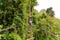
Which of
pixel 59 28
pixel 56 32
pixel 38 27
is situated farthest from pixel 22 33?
pixel 59 28

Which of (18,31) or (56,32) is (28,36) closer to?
(18,31)

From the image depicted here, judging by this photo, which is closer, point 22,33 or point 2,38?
point 2,38

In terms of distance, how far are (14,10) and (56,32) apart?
29.0 ft

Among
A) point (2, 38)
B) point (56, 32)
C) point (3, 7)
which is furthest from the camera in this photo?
point (56, 32)

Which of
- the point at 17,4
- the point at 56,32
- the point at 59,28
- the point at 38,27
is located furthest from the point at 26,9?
the point at 59,28

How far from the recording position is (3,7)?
1215 cm

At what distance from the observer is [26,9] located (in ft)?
42.9

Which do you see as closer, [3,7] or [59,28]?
[3,7]

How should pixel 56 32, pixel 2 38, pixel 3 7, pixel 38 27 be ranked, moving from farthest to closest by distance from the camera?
pixel 56 32, pixel 38 27, pixel 3 7, pixel 2 38

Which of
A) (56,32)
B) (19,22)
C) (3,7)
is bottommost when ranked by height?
(56,32)

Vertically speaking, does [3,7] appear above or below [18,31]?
above

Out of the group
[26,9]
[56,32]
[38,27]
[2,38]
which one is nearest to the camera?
[2,38]

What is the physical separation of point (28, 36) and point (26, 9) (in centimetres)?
165

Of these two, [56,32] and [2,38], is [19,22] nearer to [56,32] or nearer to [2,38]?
[2,38]
